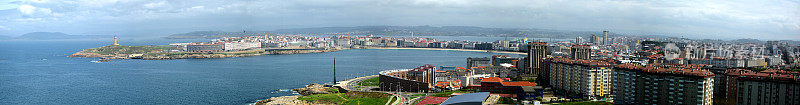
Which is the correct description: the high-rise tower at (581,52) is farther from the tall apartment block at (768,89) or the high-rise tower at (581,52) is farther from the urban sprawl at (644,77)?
the tall apartment block at (768,89)

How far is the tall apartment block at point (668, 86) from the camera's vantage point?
7109mm

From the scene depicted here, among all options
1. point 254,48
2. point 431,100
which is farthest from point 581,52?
point 254,48

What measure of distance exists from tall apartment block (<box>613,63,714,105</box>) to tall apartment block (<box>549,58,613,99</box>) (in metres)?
1.42

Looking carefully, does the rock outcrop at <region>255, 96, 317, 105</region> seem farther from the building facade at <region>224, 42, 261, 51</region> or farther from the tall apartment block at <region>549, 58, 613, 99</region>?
the building facade at <region>224, 42, 261, 51</region>

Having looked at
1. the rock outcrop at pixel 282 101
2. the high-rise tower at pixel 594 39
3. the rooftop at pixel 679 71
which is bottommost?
the rock outcrop at pixel 282 101

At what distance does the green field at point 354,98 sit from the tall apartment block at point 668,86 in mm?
4294

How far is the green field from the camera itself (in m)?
10.3

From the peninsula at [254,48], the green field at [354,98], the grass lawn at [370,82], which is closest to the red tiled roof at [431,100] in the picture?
the green field at [354,98]

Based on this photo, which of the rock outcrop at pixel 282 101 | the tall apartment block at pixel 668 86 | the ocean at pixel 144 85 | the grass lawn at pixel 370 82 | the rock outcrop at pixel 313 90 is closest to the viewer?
the tall apartment block at pixel 668 86

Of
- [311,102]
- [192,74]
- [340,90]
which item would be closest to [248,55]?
[192,74]

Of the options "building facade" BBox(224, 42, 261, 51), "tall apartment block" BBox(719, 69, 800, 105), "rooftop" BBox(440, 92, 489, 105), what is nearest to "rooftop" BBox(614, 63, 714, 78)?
"tall apartment block" BBox(719, 69, 800, 105)

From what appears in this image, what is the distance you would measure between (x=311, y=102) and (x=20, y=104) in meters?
6.01

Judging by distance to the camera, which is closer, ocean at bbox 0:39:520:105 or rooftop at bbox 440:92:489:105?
rooftop at bbox 440:92:489:105

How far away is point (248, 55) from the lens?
101ft
